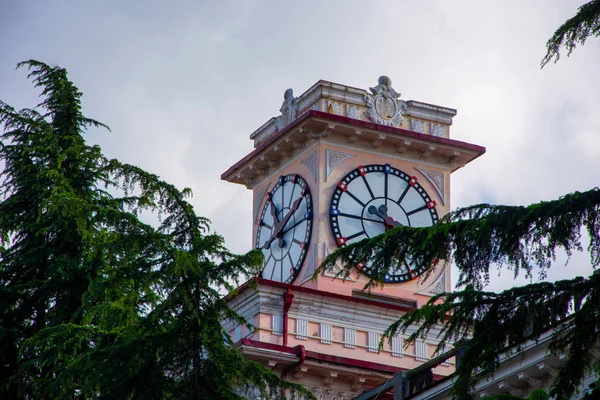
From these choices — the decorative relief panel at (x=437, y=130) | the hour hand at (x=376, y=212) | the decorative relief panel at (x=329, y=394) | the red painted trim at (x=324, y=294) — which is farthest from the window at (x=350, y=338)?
the decorative relief panel at (x=437, y=130)

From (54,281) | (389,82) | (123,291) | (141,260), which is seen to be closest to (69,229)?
(54,281)

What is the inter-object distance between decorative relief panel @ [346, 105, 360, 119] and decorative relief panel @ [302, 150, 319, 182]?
142 cm

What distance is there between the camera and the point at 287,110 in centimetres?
3631

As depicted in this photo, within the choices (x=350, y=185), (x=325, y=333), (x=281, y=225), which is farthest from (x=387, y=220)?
(x=325, y=333)

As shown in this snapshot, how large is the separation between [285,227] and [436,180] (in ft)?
13.3

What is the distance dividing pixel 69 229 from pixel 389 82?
14837 mm

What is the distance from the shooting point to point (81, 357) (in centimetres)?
1922

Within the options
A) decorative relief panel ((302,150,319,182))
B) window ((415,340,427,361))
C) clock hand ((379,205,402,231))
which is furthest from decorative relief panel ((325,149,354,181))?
window ((415,340,427,361))

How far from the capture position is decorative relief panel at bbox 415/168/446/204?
35625mm

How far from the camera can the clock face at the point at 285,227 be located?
34.3 metres

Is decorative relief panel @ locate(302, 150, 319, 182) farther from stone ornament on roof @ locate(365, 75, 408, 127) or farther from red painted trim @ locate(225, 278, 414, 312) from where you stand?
red painted trim @ locate(225, 278, 414, 312)

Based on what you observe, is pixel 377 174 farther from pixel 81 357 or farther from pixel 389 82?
pixel 81 357

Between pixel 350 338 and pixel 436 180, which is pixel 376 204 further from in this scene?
pixel 350 338

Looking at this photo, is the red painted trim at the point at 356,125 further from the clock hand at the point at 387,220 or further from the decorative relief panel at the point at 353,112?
the clock hand at the point at 387,220
